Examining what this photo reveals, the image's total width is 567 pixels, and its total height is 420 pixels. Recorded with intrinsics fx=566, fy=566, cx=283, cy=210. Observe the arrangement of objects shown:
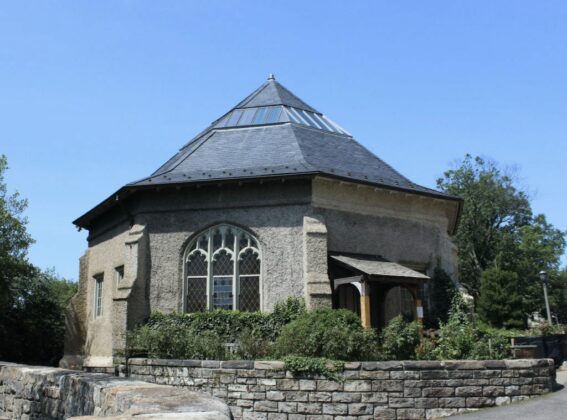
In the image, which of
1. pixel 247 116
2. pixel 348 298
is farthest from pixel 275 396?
pixel 247 116

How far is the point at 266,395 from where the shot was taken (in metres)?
10.3

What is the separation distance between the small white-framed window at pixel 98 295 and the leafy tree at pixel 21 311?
4246 mm

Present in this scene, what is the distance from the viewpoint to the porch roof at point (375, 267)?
14398mm

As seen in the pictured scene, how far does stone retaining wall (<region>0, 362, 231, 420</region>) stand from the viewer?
376 centimetres

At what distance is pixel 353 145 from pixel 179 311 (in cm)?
882

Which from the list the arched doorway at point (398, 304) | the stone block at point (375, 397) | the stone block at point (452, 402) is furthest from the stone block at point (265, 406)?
the arched doorway at point (398, 304)

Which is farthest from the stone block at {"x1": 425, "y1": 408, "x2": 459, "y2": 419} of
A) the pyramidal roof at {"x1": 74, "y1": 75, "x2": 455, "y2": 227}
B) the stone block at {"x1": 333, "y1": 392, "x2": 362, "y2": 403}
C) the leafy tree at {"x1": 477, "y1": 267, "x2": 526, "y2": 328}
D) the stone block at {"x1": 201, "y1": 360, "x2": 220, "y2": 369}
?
the leafy tree at {"x1": 477, "y1": 267, "x2": 526, "y2": 328}

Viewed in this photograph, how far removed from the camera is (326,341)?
421 inches

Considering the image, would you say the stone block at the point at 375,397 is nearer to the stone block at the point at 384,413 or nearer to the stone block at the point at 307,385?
the stone block at the point at 384,413

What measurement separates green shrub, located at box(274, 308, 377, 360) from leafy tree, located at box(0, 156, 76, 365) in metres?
14.3

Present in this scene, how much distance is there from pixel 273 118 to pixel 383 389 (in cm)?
1232

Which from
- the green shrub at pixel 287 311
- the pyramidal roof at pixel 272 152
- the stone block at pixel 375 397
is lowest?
the stone block at pixel 375 397

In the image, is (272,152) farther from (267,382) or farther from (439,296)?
(267,382)

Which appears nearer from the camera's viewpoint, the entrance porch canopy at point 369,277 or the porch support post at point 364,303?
the porch support post at point 364,303
